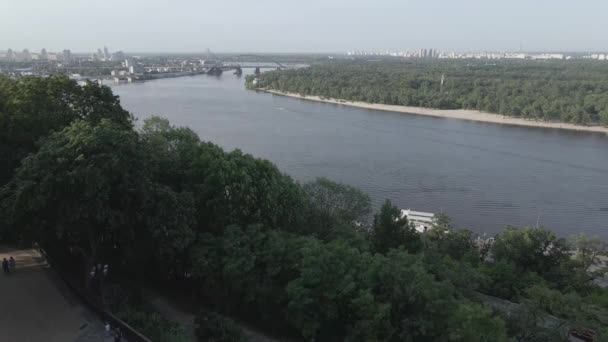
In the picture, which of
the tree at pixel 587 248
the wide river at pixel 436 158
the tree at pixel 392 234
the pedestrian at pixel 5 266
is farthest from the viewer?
the wide river at pixel 436 158

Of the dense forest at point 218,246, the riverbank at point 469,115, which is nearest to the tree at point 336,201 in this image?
the dense forest at point 218,246

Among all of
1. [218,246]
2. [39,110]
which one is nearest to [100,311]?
[218,246]

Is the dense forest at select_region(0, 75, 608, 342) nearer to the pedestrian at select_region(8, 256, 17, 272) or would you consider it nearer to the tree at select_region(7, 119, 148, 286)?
the tree at select_region(7, 119, 148, 286)

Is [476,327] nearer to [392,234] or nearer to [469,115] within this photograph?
[392,234]

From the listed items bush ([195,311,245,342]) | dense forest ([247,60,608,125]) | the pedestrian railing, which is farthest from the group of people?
dense forest ([247,60,608,125])

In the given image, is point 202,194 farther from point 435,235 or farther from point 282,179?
point 435,235

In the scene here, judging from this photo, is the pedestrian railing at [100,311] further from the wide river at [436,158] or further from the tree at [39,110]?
the wide river at [436,158]
